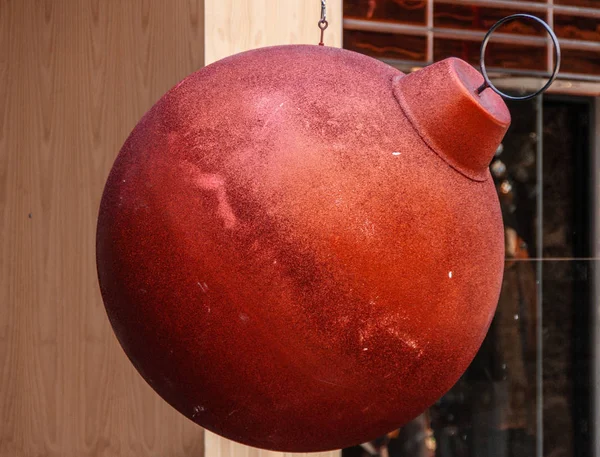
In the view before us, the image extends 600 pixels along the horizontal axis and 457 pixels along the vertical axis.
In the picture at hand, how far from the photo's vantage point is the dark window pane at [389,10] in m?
2.86

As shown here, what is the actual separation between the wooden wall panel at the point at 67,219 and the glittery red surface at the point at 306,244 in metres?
1.97

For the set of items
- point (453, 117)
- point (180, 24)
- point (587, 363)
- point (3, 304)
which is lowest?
point (587, 363)

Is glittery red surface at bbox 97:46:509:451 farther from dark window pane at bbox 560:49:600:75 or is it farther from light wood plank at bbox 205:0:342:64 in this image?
dark window pane at bbox 560:49:600:75

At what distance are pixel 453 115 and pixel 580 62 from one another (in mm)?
2345

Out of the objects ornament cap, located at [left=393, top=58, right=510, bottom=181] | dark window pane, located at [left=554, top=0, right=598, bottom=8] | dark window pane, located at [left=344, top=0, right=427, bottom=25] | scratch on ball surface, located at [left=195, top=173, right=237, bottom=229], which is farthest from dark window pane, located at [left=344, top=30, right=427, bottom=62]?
scratch on ball surface, located at [left=195, top=173, right=237, bottom=229]

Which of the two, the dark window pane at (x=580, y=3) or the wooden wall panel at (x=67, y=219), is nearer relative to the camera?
the wooden wall panel at (x=67, y=219)

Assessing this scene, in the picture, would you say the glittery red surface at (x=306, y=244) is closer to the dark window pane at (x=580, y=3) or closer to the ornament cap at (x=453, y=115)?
the ornament cap at (x=453, y=115)

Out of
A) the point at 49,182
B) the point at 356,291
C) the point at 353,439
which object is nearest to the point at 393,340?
the point at 356,291

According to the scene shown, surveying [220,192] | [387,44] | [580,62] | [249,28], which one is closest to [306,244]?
[220,192]

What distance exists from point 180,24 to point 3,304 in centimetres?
124

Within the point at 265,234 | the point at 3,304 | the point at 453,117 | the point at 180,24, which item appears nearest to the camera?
the point at 265,234

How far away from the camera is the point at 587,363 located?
3.14m

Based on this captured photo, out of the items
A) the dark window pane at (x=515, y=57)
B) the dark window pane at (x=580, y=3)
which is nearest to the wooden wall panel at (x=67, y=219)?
the dark window pane at (x=515, y=57)

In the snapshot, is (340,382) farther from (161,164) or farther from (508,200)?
(508,200)
